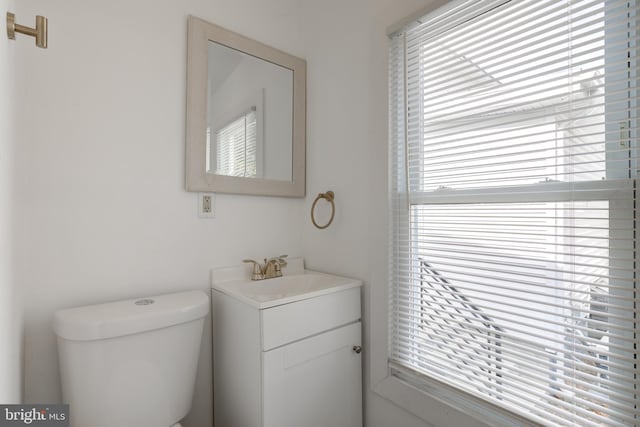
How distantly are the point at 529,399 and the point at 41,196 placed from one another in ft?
5.51

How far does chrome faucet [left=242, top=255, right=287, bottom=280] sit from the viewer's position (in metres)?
1.52

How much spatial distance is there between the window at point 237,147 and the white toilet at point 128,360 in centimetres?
64

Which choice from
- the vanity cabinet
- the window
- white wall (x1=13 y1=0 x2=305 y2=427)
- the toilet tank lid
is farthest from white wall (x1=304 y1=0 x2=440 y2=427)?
the toilet tank lid

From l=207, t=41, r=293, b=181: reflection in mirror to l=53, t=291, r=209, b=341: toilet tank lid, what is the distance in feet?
1.96

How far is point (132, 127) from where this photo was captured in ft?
4.05

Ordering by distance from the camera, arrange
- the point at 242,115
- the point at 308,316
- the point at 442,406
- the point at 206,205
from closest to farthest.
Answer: the point at 442,406, the point at 308,316, the point at 206,205, the point at 242,115

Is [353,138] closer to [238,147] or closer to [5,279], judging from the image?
[238,147]

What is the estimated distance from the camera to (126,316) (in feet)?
3.26

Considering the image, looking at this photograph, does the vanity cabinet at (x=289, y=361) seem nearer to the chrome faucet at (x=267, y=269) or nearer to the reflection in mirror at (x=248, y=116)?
the chrome faucet at (x=267, y=269)

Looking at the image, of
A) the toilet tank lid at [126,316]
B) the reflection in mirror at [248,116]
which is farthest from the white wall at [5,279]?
the reflection in mirror at [248,116]

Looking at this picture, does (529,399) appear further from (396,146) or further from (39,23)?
(39,23)

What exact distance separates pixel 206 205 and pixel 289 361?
761 millimetres

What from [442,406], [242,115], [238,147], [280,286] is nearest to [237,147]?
[238,147]

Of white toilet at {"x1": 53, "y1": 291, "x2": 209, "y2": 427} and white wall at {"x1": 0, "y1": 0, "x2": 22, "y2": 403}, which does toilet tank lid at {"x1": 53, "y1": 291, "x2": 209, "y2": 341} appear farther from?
white wall at {"x1": 0, "y1": 0, "x2": 22, "y2": 403}
